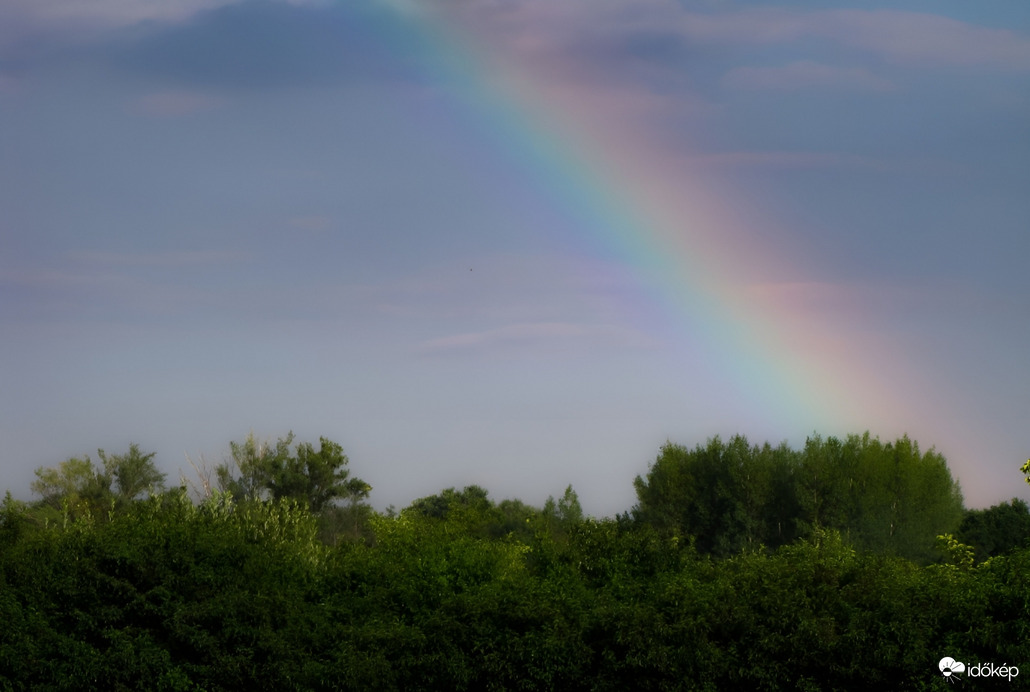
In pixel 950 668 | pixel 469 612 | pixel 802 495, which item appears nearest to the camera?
pixel 950 668

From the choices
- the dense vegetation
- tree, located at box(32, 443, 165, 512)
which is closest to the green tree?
tree, located at box(32, 443, 165, 512)

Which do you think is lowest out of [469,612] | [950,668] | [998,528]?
[950,668]

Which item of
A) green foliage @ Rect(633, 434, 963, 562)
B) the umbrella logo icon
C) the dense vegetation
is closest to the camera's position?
the umbrella logo icon

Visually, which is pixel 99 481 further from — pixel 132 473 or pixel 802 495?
pixel 802 495

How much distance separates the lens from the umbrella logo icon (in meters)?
19.1

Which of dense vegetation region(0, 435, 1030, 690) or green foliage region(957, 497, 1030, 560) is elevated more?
green foliage region(957, 497, 1030, 560)

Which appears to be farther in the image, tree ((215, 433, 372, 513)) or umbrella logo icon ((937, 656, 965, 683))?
tree ((215, 433, 372, 513))

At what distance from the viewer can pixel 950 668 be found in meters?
19.2

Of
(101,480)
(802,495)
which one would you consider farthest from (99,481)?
(802,495)

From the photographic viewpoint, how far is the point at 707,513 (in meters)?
74.0

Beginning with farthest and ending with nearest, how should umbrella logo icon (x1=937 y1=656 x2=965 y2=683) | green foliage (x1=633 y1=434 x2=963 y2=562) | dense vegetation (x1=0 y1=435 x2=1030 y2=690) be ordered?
1. green foliage (x1=633 y1=434 x2=963 y2=562)
2. dense vegetation (x1=0 y1=435 x2=1030 y2=690)
3. umbrella logo icon (x1=937 y1=656 x2=965 y2=683)

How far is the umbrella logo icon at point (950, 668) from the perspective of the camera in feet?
62.6

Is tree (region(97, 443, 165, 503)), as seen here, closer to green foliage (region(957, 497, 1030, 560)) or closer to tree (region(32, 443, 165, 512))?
tree (region(32, 443, 165, 512))

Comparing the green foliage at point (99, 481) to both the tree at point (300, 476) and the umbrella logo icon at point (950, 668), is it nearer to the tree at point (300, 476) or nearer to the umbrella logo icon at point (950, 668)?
the tree at point (300, 476)
